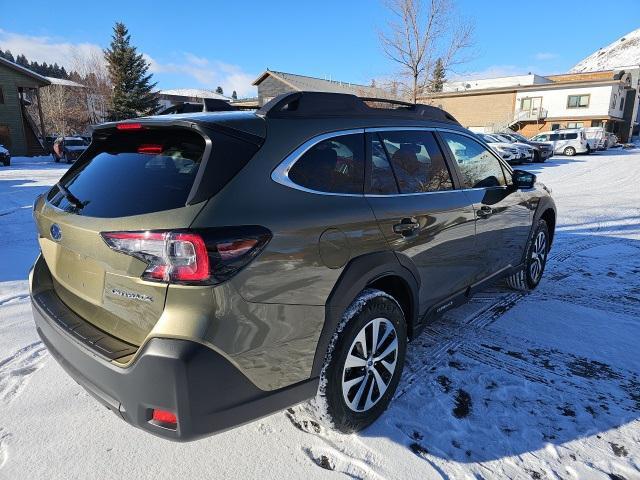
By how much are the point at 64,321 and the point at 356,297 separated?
5.00 feet

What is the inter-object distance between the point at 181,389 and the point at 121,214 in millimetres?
825

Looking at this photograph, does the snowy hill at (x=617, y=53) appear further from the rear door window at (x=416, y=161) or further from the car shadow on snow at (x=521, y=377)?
the rear door window at (x=416, y=161)

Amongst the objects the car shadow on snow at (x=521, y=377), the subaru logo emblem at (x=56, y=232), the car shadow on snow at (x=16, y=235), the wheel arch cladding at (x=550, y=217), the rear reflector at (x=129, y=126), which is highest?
the rear reflector at (x=129, y=126)

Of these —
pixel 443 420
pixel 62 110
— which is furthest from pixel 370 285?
pixel 62 110

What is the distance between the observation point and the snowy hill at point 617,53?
16112 cm

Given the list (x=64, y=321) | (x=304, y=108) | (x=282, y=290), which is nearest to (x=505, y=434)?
(x=282, y=290)

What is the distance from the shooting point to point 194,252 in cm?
176

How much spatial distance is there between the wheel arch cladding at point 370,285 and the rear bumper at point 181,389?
0.32 meters

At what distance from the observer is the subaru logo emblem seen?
2.27 metres

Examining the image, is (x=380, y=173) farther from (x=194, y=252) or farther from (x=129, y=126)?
(x=129, y=126)

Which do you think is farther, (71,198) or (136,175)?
(71,198)

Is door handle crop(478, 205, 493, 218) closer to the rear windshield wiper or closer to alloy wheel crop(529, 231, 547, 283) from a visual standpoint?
alloy wheel crop(529, 231, 547, 283)

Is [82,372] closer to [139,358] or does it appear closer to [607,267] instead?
[139,358]

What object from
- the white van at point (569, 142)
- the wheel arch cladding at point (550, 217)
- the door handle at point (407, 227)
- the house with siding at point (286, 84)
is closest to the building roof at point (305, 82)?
the house with siding at point (286, 84)
